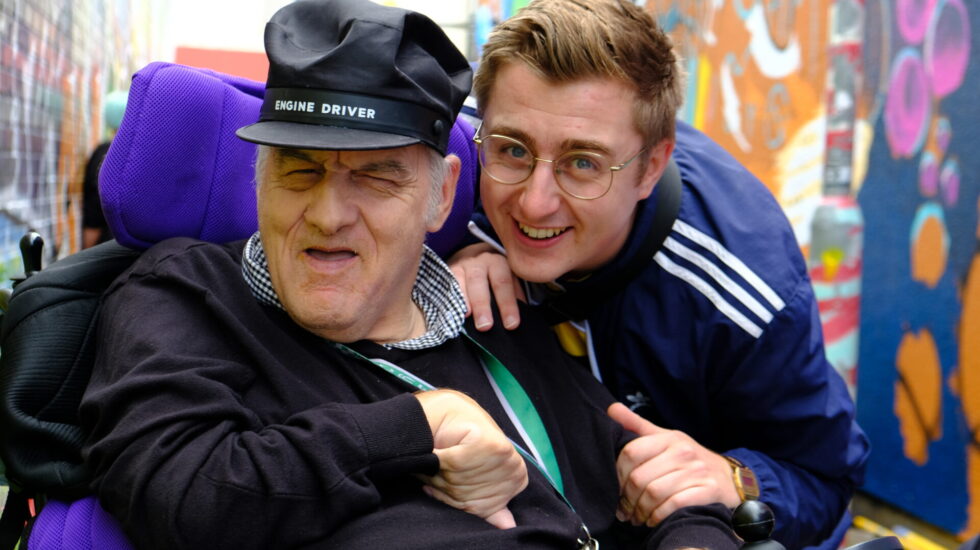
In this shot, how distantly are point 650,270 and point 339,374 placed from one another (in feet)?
3.15

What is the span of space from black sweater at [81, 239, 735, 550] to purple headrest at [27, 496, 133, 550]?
0.27 ft

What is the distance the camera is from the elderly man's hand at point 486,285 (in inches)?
94.0

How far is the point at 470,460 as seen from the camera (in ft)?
6.15

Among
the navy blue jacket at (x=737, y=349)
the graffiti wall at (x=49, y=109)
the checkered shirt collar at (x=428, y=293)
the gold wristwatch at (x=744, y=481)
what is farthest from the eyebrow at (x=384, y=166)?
the graffiti wall at (x=49, y=109)

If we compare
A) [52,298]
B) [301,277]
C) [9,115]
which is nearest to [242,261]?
[301,277]

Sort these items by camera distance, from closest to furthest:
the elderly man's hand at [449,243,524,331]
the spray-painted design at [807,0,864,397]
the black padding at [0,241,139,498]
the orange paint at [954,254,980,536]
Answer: the black padding at [0,241,139,498] < the elderly man's hand at [449,243,524,331] < the orange paint at [954,254,980,536] < the spray-painted design at [807,0,864,397]

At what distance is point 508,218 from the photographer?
255 cm

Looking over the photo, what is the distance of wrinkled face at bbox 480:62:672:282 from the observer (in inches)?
95.0

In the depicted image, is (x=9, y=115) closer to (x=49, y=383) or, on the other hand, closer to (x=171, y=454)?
(x=49, y=383)

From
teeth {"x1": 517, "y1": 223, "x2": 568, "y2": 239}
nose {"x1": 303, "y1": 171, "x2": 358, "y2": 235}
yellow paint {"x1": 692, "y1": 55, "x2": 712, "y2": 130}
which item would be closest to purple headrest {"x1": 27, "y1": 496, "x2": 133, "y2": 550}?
nose {"x1": 303, "y1": 171, "x2": 358, "y2": 235}

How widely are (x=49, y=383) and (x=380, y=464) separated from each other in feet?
2.22

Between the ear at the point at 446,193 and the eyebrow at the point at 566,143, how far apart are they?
20cm

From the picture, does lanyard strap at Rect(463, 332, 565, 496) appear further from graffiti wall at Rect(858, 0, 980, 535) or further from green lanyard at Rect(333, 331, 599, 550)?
graffiti wall at Rect(858, 0, 980, 535)

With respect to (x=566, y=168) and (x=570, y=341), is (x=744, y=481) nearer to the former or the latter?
(x=570, y=341)
